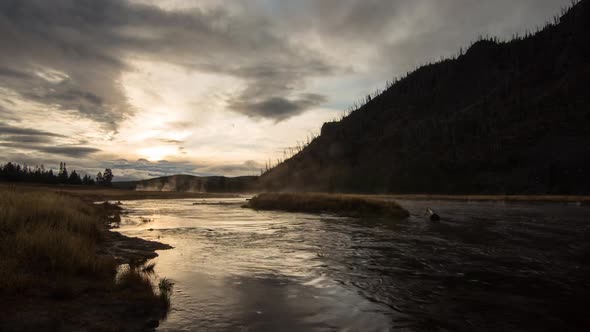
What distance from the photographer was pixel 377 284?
427 inches

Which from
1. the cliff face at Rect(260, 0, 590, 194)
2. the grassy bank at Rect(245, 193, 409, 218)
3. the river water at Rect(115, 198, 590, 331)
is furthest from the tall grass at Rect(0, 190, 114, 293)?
the cliff face at Rect(260, 0, 590, 194)

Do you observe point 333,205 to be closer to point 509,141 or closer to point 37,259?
point 37,259

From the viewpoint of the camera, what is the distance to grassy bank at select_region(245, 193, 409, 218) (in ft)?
126

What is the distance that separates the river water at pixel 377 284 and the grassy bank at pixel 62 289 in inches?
35.1

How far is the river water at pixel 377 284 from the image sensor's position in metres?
7.59

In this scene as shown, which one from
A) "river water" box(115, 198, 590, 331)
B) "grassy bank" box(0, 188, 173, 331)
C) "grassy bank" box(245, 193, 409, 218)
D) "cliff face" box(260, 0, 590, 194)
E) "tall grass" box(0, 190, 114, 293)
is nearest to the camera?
"grassy bank" box(0, 188, 173, 331)

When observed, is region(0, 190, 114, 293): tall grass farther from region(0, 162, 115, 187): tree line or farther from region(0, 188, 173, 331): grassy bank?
region(0, 162, 115, 187): tree line

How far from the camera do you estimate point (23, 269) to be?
28.7 feet

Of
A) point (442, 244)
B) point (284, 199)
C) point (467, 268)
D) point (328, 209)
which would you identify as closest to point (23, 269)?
point (467, 268)

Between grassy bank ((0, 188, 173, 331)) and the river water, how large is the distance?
892mm

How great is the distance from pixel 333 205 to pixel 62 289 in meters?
37.0

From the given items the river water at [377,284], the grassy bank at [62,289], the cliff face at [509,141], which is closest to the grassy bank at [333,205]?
the river water at [377,284]

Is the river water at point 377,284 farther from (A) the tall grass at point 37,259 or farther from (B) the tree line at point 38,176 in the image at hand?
(B) the tree line at point 38,176

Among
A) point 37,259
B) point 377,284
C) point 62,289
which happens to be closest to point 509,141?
Answer: point 377,284
